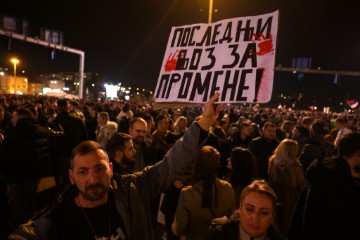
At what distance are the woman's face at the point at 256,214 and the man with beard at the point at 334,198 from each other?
2.21 ft

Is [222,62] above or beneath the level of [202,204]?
above

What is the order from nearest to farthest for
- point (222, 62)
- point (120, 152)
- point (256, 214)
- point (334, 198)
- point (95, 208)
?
point (95, 208) → point (256, 214) → point (334, 198) → point (222, 62) → point (120, 152)

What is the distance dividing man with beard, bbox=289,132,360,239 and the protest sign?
2.86ft

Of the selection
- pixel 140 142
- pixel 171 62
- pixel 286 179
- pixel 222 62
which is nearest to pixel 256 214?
pixel 222 62

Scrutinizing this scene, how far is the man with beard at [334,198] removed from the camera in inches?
115

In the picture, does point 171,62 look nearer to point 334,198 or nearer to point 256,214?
point 256,214

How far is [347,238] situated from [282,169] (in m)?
2.15

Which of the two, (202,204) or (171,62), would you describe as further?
(171,62)

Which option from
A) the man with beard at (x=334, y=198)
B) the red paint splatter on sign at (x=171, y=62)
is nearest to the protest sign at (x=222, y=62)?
the red paint splatter on sign at (x=171, y=62)

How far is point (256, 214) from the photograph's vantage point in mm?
2566

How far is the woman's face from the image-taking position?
254 centimetres

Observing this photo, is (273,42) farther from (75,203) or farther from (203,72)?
(75,203)

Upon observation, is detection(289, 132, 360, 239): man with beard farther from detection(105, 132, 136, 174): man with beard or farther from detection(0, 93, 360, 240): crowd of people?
detection(105, 132, 136, 174): man with beard

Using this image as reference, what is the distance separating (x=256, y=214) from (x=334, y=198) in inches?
34.4
